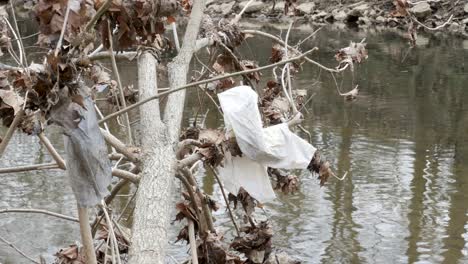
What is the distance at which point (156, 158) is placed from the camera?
3098mm

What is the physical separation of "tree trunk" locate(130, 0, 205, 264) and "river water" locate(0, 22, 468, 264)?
→ 31.8 inches

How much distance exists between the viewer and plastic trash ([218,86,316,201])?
312 centimetres

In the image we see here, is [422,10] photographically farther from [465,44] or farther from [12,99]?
[12,99]

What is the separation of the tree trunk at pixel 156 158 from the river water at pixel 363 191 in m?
0.81

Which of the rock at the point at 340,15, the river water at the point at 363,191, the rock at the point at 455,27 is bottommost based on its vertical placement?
the river water at the point at 363,191

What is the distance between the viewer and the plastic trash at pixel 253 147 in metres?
3.12

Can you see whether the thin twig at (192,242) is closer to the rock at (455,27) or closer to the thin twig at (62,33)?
the thin twig at (62,33)

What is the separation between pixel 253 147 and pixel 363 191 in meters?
5.83

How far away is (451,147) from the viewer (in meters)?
10.8

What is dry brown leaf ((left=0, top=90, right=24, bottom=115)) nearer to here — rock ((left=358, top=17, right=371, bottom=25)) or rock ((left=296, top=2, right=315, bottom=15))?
rock ((left=358, top=17, right=371, bottom=25))

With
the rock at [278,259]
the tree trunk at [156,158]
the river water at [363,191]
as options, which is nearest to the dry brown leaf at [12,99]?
the tree trunk at [156,158]

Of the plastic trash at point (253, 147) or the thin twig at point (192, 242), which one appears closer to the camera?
the plastic trash at point (253, 147)

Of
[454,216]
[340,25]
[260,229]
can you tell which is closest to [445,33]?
[340,25]

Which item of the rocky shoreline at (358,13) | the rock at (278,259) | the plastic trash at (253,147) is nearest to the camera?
the plastic trash at (253,147)
